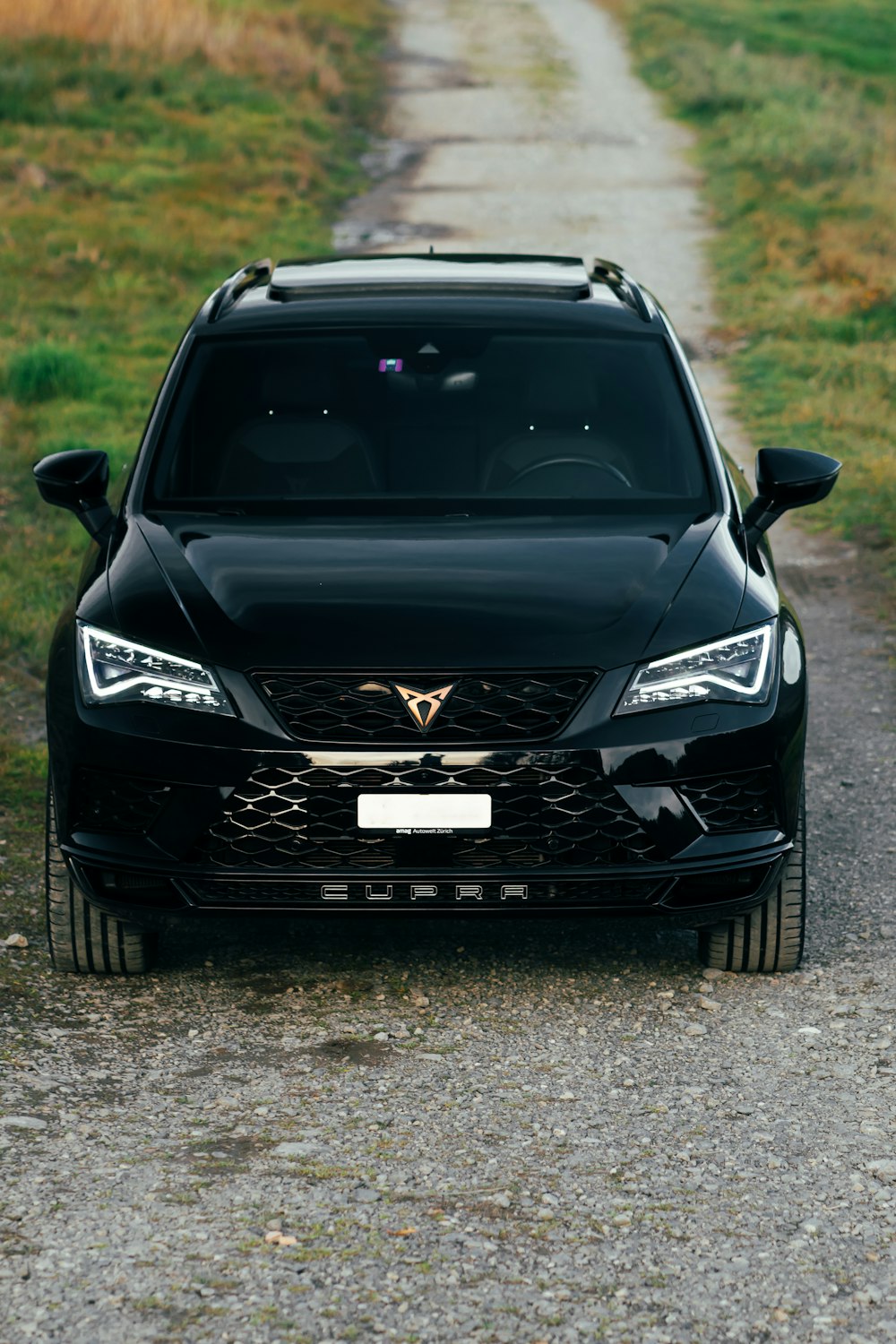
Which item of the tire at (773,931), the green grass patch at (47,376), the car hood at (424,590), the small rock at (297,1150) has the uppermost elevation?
the car hood at (424,590)

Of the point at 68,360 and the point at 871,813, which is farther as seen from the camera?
the point at 68,360

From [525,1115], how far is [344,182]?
1942 cm

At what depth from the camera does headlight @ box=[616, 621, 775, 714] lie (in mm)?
4582

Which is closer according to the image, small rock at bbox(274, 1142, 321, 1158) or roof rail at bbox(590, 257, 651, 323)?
small rock at bbox(274, 1142, 321, 1158)

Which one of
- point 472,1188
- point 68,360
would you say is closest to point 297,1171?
point 472,1188

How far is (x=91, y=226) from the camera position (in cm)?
1839

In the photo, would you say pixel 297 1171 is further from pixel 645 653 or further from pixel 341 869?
pixel 645 653

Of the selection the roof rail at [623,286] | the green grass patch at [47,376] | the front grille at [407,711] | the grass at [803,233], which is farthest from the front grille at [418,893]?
the green grass patch at [47,376]

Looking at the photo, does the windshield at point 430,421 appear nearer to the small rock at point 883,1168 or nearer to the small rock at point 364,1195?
the small rock at point 883,1168

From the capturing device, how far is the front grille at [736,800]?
4633mm

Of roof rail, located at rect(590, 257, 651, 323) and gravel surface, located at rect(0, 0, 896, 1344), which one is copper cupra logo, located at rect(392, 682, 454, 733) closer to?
gravel surface, located at rect(0, 0, 896, 1344)

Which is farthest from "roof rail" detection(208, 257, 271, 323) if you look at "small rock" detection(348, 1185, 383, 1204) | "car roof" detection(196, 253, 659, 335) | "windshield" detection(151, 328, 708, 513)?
"small rock" detection(348, 1185, 383, 1204)

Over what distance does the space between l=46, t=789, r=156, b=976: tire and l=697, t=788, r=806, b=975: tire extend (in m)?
1.52

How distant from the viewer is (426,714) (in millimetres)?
4484
